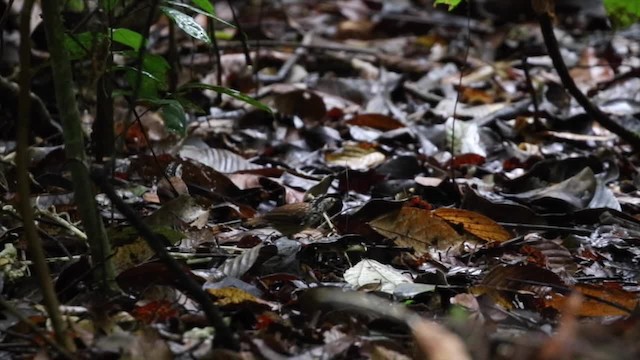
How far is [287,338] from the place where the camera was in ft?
4.90

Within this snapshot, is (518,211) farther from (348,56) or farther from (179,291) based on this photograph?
(348,56)

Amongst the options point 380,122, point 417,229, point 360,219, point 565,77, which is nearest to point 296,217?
point 360,219

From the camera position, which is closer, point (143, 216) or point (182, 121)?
point (182, 121)

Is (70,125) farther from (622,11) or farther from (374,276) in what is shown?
(622,11)

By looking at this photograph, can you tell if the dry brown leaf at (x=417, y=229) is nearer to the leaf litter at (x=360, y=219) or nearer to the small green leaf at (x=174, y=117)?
the leaf litter at (x=360, y=219)

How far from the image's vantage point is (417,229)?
83.8 inches

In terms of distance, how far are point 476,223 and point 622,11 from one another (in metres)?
0.58

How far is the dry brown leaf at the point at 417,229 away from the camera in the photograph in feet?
6.93

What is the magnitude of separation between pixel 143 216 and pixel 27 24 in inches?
34.3

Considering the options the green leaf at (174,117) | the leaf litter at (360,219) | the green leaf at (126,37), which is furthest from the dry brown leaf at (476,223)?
the green leaf at (126,37)

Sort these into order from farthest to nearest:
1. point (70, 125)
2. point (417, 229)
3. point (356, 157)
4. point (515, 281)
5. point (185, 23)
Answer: point (356, 157) → point (417, 229) → point (185, 23) → point (515, 281) → point (70, 125)

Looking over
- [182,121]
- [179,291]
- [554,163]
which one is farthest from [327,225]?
[554,163]

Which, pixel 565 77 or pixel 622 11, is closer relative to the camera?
pixel 622 11

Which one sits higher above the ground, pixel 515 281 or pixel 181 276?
pixel 181 276
